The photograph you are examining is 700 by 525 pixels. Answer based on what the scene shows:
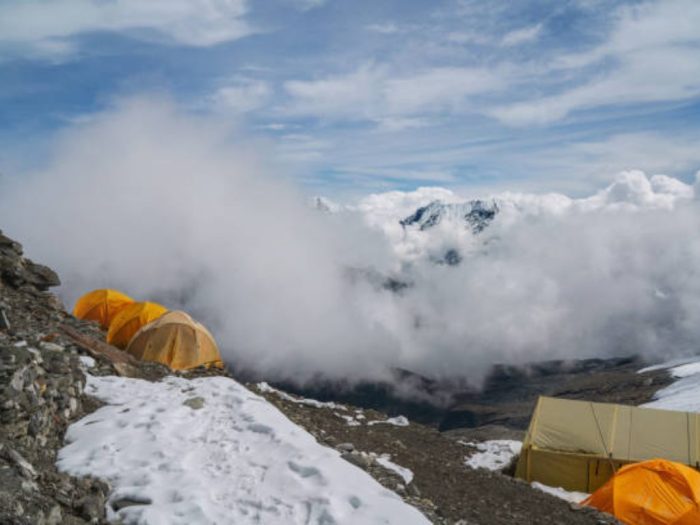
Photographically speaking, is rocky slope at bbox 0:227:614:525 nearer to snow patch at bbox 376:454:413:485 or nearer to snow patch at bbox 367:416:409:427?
snow patch at bbox 376:454:413:485

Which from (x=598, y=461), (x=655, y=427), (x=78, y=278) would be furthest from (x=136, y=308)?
(x=78, y=278)

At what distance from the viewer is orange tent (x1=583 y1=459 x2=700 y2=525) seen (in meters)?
19.1

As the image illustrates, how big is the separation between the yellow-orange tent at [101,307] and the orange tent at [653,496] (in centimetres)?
3032

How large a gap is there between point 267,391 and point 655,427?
18246 millimetres

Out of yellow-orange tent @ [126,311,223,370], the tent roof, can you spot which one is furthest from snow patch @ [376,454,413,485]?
yellow-orange tent @ [126,311,223,370]

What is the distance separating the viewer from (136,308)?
113 ft

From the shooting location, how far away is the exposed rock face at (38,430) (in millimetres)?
8234

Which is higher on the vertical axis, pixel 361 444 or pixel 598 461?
pixel 361 444

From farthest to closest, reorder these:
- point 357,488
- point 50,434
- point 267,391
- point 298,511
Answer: point 267,391, point 50,434, point 357,488, point 298,511

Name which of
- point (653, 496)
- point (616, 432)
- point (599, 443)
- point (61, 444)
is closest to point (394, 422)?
point (599, 443)

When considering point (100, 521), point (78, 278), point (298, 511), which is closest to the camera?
point (100, 521)

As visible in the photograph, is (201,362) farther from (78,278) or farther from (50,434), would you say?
(78,278)

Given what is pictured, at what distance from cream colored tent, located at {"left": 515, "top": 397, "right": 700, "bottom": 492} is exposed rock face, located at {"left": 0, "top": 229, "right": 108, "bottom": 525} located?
2050cm

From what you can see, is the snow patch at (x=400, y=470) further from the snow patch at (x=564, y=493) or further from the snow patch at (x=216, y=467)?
the snow patch at (x=564, y=493)
